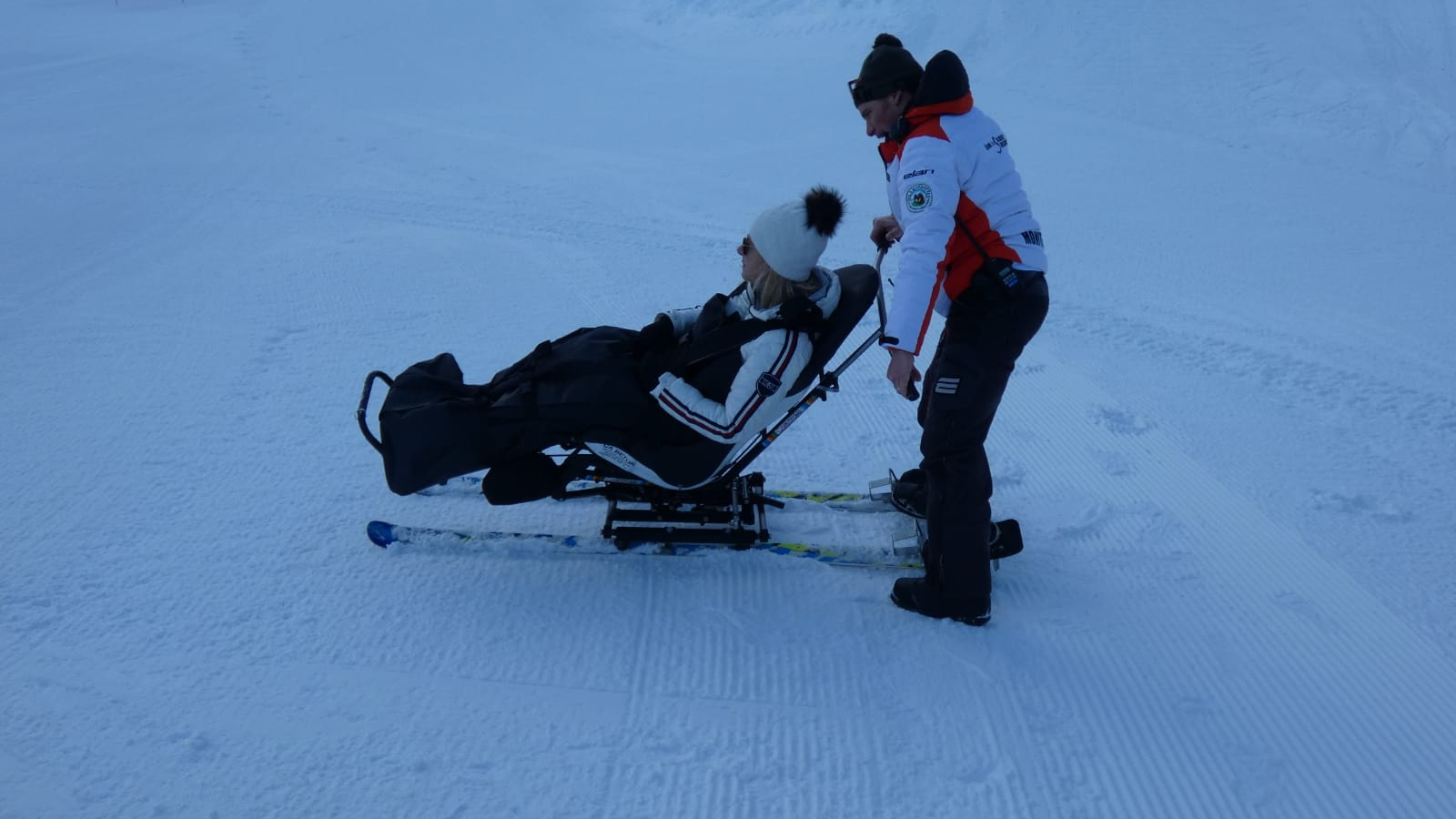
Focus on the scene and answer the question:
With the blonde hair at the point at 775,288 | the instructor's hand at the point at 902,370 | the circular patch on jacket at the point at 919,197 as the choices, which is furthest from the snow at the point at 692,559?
the circular patch on jacket at the point at 919,197

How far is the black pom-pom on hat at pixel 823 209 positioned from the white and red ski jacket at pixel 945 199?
20 centimetres

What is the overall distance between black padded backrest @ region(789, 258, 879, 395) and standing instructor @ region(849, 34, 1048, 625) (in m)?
0.21

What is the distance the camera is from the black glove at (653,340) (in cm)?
328

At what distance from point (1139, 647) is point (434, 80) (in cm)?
1054

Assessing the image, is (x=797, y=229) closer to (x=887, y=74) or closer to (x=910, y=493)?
(x=887, y=74)

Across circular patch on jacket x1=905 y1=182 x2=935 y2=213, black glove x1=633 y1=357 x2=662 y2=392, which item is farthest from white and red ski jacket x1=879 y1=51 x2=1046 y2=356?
black glove x1=633 y1=357 x2=662 y2=392

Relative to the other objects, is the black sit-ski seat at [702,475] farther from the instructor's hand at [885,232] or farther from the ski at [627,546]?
the instructor's hand at [885,232]

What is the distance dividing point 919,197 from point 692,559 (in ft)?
5.08

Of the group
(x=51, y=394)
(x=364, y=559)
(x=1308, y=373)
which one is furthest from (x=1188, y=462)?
(x=51, y=394)

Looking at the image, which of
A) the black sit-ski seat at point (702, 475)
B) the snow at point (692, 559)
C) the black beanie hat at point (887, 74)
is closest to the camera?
the snow at point (692, 559)

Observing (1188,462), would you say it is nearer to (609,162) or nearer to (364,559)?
(364,559)

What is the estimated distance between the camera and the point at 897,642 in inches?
123

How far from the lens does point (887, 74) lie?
291 cm

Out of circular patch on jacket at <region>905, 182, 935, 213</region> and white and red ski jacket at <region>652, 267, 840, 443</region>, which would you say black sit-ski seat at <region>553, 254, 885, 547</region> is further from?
circular patch on jacket at <region>905, 182, 935, 213</region>
